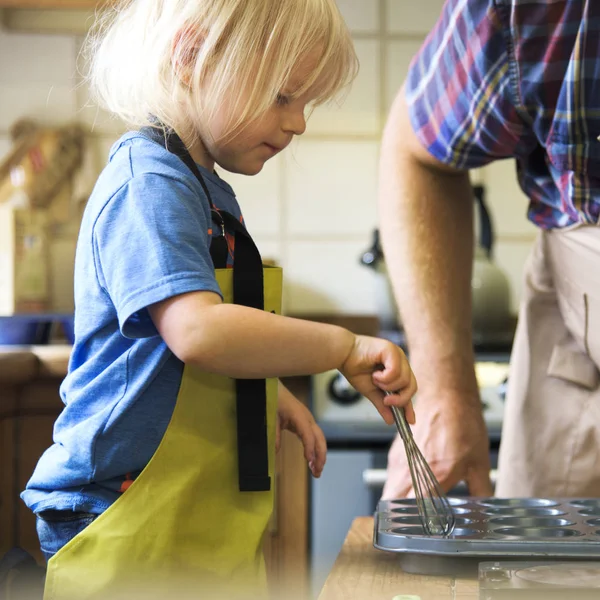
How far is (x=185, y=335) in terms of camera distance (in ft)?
1.65

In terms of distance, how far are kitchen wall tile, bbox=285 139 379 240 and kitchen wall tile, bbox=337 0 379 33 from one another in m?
0.31

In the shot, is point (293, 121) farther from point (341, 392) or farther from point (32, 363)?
point (341, 392)

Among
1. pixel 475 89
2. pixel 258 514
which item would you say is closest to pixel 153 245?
pixel 258 514

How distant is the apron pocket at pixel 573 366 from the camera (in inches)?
32.2

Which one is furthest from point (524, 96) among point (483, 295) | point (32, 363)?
point (483, 295)

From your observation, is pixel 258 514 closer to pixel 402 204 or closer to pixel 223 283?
pixel 223 283

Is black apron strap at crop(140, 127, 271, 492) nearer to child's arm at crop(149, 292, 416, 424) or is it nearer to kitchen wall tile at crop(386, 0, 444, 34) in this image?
child's arm at crop(149, 292, 416, 424)

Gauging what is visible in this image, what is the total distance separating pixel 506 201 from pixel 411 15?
52 cm

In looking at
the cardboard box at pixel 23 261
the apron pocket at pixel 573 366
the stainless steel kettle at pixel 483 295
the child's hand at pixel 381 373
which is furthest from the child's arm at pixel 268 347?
the cardboard box at pixel 23 261

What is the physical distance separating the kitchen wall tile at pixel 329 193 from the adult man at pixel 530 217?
1217 mm

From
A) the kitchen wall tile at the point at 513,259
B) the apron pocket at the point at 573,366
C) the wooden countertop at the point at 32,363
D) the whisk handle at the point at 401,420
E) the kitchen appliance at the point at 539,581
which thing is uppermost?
the whisk handle at the point at 401,420

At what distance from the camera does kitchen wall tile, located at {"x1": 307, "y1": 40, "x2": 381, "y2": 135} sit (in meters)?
2.15

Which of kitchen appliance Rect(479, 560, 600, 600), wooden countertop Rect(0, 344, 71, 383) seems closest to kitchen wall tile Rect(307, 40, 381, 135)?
wooden countertop Rect(0, 344, 71, 383)

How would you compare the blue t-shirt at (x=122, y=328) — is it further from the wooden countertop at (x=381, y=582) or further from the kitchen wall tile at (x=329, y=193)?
the kitchen wall tile at (x=329, y=193)
